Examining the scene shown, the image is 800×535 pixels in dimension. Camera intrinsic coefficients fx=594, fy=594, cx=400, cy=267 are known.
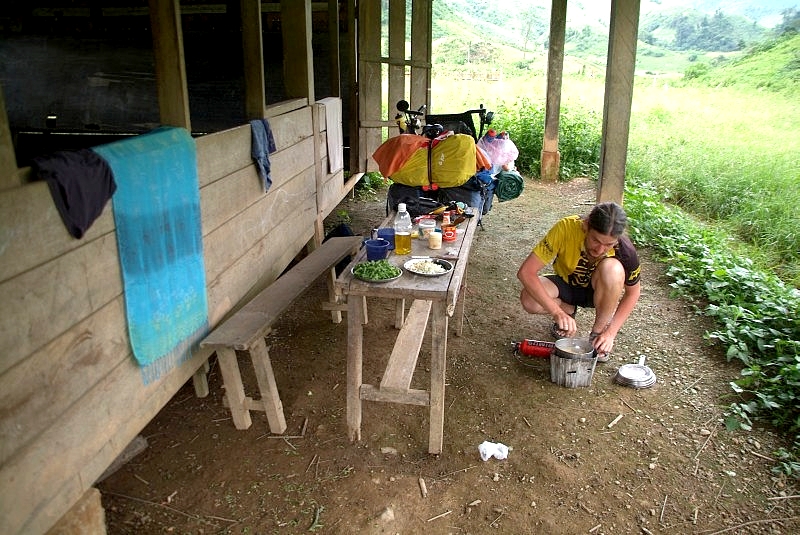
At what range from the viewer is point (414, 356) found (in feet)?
11.5

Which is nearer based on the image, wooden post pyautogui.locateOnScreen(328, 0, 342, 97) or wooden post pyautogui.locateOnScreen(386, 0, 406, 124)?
wooden post pyautogui.locateOnScreen(328, 0, 342, 97)

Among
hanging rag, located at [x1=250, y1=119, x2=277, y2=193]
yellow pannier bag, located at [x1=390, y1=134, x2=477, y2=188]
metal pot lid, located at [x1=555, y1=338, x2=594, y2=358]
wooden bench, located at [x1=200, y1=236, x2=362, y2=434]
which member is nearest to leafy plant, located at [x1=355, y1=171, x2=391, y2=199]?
yellow pannier bag, located at [x1=390, y1=134, x2=477, y2=188]

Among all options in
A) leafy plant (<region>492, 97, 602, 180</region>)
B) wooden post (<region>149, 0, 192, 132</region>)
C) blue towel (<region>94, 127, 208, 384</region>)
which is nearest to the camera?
blue towel (<region>94, 127, 208, 384</region>)

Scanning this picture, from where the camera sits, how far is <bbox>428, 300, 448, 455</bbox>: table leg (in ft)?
9.88

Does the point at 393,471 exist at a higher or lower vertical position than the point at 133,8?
lower

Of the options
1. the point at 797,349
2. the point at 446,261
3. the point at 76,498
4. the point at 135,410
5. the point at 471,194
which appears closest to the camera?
the point at 76,498

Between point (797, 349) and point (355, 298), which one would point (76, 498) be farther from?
point (797, 349)

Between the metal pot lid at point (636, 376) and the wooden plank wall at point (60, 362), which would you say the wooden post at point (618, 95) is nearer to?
the metal pot lid at point (636, 376)

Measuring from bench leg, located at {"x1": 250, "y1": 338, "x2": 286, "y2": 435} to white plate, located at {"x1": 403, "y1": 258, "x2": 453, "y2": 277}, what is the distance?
35.1 inches

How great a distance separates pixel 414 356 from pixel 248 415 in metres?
1.02

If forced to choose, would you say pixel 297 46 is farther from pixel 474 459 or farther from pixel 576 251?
pixel 474 459

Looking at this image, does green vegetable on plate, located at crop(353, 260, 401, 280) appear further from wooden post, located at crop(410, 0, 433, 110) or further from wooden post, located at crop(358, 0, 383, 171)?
wooden post, located at crop(410, 0, 433, 110)

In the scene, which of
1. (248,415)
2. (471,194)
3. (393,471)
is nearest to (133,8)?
(471,194)

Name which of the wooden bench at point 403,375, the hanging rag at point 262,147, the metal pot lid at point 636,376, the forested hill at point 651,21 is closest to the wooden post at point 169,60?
the hanging rag at point 262,147
